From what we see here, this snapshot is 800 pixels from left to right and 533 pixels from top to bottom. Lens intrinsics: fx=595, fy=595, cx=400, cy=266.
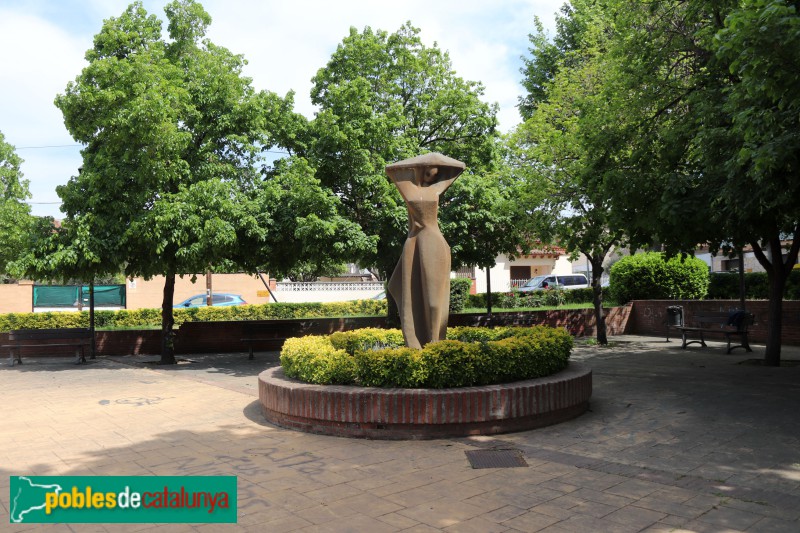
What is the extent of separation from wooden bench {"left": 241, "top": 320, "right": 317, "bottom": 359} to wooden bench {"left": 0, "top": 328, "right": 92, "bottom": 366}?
3907 mm

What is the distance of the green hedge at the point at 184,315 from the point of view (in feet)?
61.9

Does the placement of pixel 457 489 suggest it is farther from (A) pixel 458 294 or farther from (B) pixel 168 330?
(A) pixel 458 294

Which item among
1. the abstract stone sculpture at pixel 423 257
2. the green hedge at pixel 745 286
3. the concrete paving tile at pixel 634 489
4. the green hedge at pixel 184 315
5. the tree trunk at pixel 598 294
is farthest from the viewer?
the green hedge at pixel 745 286

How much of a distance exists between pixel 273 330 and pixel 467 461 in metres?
11.5

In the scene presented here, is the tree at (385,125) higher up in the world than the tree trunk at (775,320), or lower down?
higher up

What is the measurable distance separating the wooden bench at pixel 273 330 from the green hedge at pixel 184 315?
4.07m

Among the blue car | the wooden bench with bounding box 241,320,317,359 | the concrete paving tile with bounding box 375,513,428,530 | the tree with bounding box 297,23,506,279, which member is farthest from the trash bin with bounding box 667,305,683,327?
the blue car

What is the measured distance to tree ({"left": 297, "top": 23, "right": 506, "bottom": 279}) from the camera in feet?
41.5

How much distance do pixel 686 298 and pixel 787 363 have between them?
8.82 m

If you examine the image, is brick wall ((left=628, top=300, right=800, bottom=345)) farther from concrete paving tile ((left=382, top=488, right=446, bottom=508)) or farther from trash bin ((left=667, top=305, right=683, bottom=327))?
concrete paving tile ((left=382, top=488, right=446, bottom=508))

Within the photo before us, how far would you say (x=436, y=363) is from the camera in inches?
269

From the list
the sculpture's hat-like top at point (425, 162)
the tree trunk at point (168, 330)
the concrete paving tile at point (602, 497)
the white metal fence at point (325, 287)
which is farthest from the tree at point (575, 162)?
the white metal fence at point (325, 287)

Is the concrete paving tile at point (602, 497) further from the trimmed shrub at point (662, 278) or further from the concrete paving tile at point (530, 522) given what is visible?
the trimmed shrub at point (662, 278)

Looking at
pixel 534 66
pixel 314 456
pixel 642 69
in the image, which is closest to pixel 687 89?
pixel 642 69
